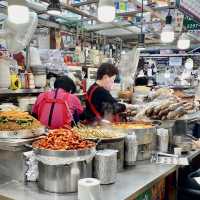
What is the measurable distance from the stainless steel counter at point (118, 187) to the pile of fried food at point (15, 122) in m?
0.34

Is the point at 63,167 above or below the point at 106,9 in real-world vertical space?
below

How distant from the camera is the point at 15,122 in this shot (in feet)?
7.38

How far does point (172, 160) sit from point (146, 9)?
3549 mm

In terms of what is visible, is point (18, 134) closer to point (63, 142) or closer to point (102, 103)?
point (63, 142)

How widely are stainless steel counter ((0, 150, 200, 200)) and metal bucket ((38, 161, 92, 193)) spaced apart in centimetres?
4

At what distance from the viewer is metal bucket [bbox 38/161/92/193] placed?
6.09 ft

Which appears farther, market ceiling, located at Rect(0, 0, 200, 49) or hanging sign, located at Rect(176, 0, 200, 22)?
market ceiling, located at Rect(0, 0, 200, 49)

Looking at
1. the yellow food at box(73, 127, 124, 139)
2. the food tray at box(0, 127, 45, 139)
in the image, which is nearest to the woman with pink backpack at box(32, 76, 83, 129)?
the yellow food at box(73, 127, 124, 139)

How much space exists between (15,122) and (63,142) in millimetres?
475

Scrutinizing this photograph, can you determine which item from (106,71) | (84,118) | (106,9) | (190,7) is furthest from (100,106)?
(190,7)

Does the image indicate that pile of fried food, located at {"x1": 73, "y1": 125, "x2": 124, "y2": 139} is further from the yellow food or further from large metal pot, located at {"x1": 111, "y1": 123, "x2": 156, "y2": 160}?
large metal pot, located at {"x1": 111, "y1": 123, "x2": 156, "y2": 160}

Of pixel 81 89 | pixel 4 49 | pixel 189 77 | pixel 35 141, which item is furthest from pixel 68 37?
pixel 189 77

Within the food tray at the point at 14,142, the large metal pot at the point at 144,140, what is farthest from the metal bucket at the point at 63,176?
the large metal pot at the point at 144,140

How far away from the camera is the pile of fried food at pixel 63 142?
1.92 meters
